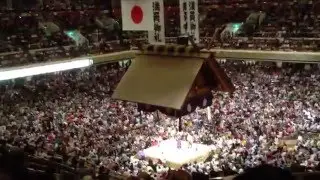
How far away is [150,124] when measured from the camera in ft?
45.9

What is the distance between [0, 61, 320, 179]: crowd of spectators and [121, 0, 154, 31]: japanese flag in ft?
8.94

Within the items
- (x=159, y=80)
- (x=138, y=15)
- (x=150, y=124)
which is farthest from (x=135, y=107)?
(x=159, y=80)

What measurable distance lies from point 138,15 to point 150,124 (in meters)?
6.90

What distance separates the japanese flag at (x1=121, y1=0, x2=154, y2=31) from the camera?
7258 mm

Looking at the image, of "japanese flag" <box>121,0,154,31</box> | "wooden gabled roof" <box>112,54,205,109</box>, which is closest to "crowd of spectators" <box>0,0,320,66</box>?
"japanese flag" <box>121,0,154,31</box>

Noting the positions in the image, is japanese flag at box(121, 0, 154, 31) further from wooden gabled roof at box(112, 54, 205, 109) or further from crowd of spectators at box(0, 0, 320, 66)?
crowd of spectators at box(0, 0, 320, 66)

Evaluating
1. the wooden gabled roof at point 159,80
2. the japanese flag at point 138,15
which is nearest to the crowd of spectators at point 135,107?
the wooden gabled roof at point 159,80

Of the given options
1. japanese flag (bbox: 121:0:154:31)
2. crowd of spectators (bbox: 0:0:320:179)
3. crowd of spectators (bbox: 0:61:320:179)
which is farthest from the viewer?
crowd of spectators (bbox: 0:0:320:179)

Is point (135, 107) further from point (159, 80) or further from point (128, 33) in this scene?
point (159, 80)

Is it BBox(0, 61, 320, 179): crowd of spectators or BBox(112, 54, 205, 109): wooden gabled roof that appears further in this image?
BBox(0, 61, 320, 179): crowd of spectators

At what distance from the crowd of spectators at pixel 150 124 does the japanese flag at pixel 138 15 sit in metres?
2.73

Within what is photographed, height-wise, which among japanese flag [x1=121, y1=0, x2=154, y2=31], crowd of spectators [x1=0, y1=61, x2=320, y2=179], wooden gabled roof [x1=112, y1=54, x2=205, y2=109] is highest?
japanese flag [x1=121, y1=0, x2=154, y2=31]

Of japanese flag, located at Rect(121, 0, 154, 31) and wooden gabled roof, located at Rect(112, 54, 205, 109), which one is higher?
japanese flag, located at Rect(121, 0, 154, 31)

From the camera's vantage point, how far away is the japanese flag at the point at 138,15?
7258 millimetres
